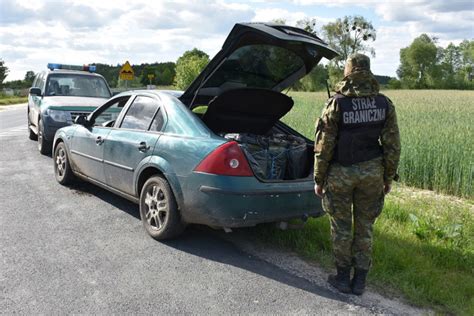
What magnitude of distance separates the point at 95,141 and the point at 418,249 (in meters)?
4.05

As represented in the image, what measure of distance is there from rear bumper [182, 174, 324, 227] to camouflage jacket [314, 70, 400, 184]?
0.64 meters

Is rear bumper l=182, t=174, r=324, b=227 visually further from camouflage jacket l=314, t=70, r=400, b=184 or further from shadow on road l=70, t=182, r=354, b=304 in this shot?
camouflage jacket l=314, t=70, r=400, b=184

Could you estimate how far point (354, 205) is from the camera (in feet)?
12.5

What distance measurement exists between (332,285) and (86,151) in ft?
12.4

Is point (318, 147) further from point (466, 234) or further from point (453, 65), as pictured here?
point (453, 65)

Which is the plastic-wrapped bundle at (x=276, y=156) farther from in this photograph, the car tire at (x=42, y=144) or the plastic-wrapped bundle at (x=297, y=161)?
the car tire at (x=42, y=144)

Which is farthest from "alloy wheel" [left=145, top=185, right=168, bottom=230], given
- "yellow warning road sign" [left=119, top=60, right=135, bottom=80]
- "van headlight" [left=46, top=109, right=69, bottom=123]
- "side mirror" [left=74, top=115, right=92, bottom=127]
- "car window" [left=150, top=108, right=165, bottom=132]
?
"yellow warning road sign" [left=119, top=60, right=135, bottom=80]

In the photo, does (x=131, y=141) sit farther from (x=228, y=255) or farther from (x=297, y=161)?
(x=297, y=161)

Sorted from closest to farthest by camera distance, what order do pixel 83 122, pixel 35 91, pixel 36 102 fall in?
pixel 83 122, pixel 35 91, pixel 36 102

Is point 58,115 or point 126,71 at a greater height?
point 126,71

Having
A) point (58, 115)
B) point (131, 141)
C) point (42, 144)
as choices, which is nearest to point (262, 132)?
point (131, 141)

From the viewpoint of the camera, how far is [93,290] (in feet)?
11.9

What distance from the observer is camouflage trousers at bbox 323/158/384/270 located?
12.0ft

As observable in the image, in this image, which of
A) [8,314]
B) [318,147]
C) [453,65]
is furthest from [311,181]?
[453,65]
